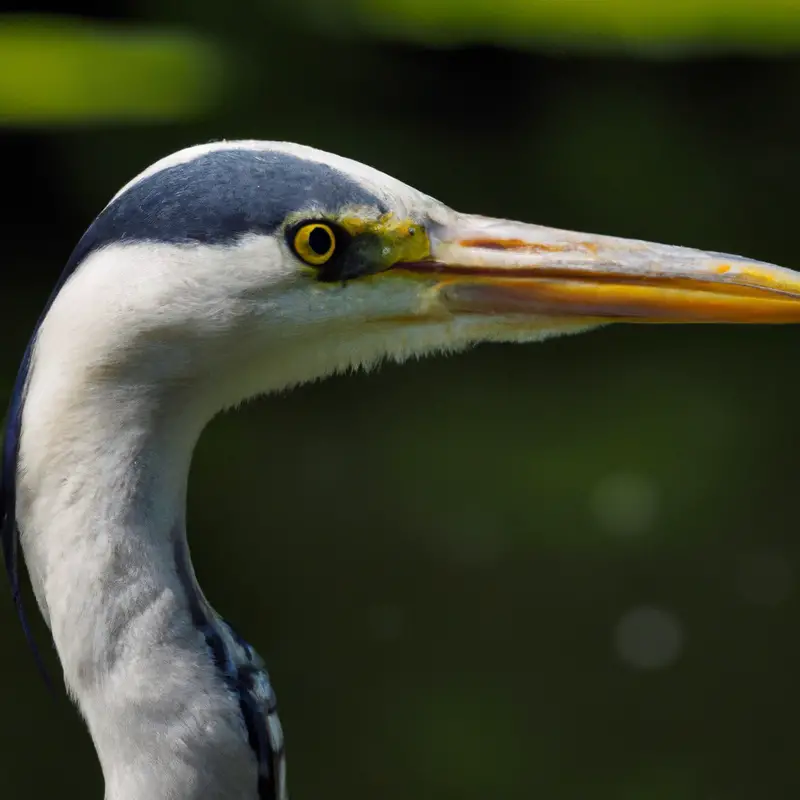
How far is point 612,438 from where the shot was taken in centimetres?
249

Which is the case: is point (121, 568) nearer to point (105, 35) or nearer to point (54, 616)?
point (54, 616)

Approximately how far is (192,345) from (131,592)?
0.18 meters

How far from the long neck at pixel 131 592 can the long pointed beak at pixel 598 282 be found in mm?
242

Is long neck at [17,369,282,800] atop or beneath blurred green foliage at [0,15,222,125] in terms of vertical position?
beneath

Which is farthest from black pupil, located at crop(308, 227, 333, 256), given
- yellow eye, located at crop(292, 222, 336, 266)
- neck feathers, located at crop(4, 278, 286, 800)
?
neck feathers, located at crop(4, 278, 286, 800)

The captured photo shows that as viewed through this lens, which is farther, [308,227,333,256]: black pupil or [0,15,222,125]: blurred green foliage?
[0,15,222,125]: blurred green foliage

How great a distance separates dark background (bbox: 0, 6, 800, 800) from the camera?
2.26 m

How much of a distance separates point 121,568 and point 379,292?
0.28m

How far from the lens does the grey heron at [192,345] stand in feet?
2.79

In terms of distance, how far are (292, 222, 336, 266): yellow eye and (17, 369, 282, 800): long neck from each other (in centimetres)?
14

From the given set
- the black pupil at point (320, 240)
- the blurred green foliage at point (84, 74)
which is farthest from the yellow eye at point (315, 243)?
the blurred green foliage at point (84, 74)

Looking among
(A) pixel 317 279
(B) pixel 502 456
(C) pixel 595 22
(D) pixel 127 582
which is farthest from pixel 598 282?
(B) pixel 502 456

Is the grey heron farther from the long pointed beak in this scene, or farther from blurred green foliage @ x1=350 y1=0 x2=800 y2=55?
blurred green foliage @ x1=350 y1=0 x2=800 y2=55

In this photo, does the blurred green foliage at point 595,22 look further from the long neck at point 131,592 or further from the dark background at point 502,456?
the long neck at point 131,592
